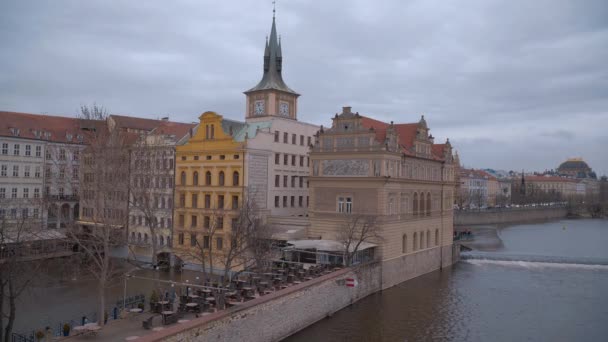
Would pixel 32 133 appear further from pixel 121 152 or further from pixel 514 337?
pixel 514 337

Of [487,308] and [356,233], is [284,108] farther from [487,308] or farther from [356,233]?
[487,308]

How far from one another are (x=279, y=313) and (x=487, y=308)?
16.2 metres

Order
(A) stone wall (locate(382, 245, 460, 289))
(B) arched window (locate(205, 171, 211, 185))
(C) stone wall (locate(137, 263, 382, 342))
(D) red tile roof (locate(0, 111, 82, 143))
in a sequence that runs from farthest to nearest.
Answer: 1. (D) red tile roof (locate(0, 111, 82, 143))
2. (B) arched window (locate(205, 171, 211, 185))
3. (A) stone wall (locate(382, 245, 460, 289))
4. (C) stone wall (locate(137, 263, 382, 342))

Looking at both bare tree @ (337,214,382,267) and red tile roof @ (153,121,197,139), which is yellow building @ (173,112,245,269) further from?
bare tree @ (337,214,382,267)

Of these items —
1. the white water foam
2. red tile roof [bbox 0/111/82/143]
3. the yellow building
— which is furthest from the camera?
red tile roof [bbox 0/111/82/143]

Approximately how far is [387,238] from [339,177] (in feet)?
20.6

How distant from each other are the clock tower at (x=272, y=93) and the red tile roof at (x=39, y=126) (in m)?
19.2

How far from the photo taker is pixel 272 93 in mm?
52188

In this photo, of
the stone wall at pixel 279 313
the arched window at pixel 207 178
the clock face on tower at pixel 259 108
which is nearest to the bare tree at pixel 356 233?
the stone wall at pixel 279 313

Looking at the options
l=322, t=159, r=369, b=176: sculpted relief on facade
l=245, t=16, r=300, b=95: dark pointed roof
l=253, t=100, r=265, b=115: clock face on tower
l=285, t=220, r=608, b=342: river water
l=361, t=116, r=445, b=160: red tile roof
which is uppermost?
l=245, t=16, r=300, b=95: dark pointed roof

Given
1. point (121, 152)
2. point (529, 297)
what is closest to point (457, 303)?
point (529, 297)

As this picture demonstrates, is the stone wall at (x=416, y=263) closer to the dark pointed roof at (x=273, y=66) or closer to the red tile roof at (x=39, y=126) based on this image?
the dark pointed roof at (x=273, y=66)

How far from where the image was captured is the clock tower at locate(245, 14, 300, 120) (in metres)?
52.4

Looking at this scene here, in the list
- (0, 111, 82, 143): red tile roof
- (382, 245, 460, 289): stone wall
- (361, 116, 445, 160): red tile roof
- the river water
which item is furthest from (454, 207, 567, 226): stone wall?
(0, 111, 82, 143): red tile roof
